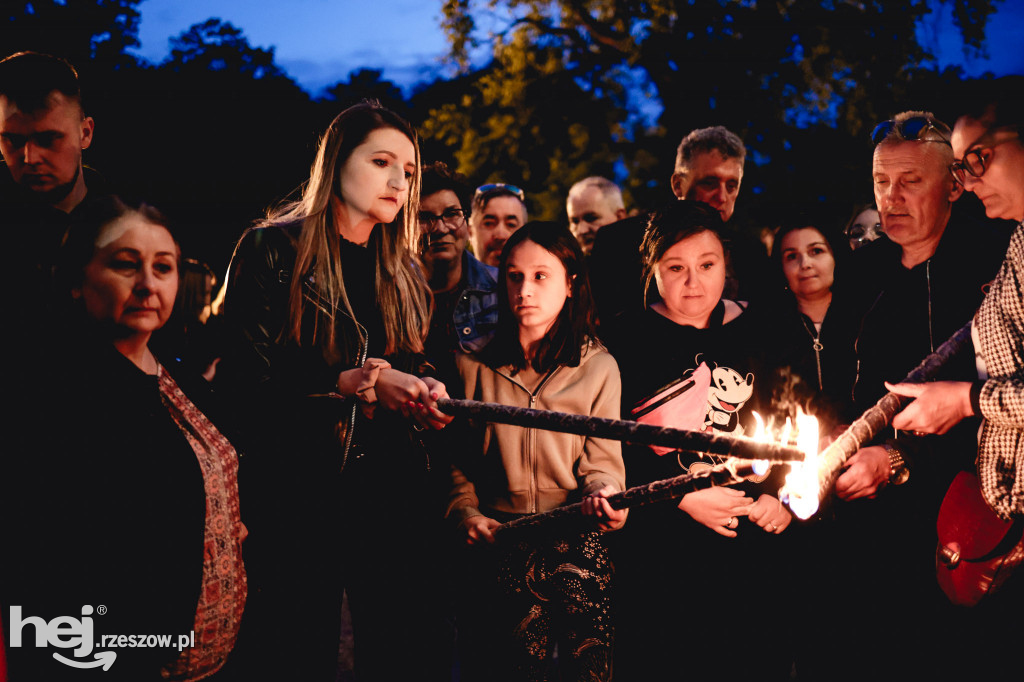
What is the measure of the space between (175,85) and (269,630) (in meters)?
31.0

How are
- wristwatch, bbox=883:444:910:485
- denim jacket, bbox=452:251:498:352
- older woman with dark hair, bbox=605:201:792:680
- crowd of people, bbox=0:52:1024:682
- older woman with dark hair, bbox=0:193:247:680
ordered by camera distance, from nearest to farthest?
1. older woman with dark hair, bbox=0:193:247:680
2. crowd of people, bbox=0:52:1024:682
3. wristwatch, bbox=883:444:910:485
4. older woman with dark hair, bbox=605:201:792:680
5. denim jacket, bbox=452:251:498:352

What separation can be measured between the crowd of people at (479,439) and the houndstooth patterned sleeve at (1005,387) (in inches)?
0.5

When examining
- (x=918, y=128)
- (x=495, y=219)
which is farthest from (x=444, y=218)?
(x=918, y=128)

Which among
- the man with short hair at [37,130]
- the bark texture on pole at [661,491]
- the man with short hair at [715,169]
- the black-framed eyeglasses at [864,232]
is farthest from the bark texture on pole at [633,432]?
→ the black-framed eyeglasses at [864,232]

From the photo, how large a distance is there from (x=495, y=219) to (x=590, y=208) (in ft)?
3.94

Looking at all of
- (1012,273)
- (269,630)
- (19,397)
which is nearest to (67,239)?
(19,397)

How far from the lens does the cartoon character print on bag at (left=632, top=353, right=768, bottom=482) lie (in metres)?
3.54

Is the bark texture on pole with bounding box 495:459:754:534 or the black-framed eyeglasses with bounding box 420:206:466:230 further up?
the black-framed eyeglasses with bounding box 420:206:466:230

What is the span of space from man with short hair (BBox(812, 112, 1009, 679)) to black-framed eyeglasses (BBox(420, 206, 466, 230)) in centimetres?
254

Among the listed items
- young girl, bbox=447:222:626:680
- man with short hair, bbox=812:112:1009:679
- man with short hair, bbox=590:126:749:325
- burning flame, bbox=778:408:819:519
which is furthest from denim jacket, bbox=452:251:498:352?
man with short hair, bbox=812:112:1009:679

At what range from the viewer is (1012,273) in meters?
2.74

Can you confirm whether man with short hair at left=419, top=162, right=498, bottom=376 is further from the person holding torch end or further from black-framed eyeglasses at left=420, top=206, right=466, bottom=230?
the person holding torch end

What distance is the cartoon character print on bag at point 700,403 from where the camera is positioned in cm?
354

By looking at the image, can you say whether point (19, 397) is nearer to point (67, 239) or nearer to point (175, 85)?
point (67, 239)
